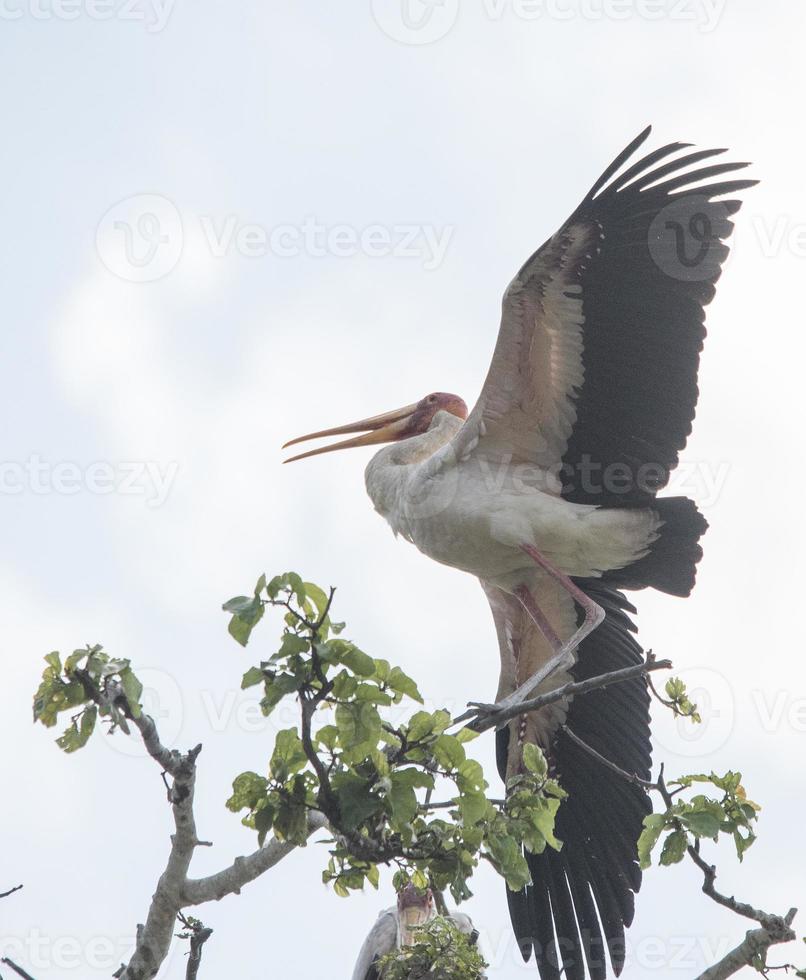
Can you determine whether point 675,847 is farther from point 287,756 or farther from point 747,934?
point 287,756

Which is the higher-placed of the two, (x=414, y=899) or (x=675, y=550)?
(x=675, y=550)

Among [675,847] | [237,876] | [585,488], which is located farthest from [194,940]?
[585,488]

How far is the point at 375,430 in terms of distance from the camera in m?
9.61

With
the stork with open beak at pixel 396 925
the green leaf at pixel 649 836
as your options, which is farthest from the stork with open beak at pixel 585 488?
the green leaf at pixel 649 836

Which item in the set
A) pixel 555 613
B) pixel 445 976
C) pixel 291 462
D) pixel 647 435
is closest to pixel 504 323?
pixel 647 435

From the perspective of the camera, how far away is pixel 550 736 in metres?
8.68

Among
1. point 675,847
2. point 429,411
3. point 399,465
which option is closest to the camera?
point 675,847

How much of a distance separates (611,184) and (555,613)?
295 cm

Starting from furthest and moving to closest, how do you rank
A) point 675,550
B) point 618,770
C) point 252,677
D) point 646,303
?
1. point 675,550
2. point 646,303
3. point 618,770
4. point 252,677

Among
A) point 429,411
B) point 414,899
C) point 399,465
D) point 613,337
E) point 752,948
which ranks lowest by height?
point 752,948

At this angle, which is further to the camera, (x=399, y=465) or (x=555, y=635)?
(x=399, y=465)

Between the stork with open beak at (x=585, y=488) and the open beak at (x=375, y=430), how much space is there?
1.58 feet

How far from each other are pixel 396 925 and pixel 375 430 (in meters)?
3.58

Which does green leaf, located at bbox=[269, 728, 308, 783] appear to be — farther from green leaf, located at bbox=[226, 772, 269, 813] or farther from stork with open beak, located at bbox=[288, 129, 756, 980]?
stork with open beak, located at bbox=[288, 129, 756, 980]
